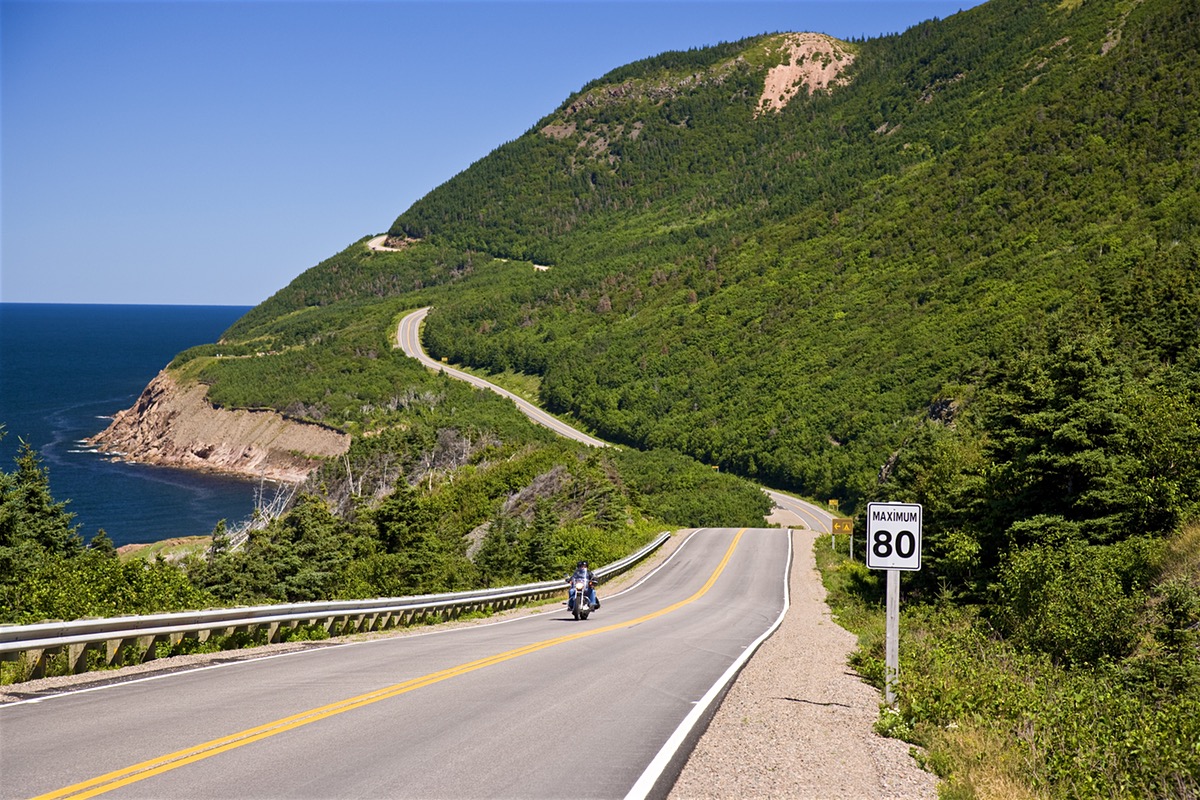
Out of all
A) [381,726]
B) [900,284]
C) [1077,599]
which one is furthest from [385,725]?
[900,284]

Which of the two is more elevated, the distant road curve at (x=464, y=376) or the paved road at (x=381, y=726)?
the distant road curve at (x=464, y=376)

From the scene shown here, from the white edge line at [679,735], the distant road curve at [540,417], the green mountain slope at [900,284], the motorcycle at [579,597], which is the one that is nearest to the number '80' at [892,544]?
the white edge line at [679,735]

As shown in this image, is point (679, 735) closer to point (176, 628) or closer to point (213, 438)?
point (176, 628)

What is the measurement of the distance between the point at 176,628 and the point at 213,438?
12673 centimetres

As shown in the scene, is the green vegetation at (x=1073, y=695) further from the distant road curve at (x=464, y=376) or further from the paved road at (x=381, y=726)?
the distant road curve at (x=464, y=376)

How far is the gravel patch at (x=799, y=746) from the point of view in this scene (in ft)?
27.4

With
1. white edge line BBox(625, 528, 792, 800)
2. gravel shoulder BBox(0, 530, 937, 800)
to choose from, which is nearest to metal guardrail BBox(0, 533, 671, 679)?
gravel shoulder BBox(0, 530, 937, 800)

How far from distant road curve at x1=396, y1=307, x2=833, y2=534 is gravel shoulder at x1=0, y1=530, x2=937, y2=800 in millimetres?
56395

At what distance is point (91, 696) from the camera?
10.6 m

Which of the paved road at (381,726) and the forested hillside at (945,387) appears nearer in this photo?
the paved road at (381,726)

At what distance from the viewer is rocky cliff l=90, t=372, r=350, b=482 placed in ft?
395

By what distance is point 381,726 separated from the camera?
9.66 m

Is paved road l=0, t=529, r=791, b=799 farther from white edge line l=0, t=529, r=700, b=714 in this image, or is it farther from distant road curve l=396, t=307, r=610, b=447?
distant road curve l=396, t=307, r=610, b=447

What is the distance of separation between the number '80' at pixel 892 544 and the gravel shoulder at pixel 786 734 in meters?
1.96
